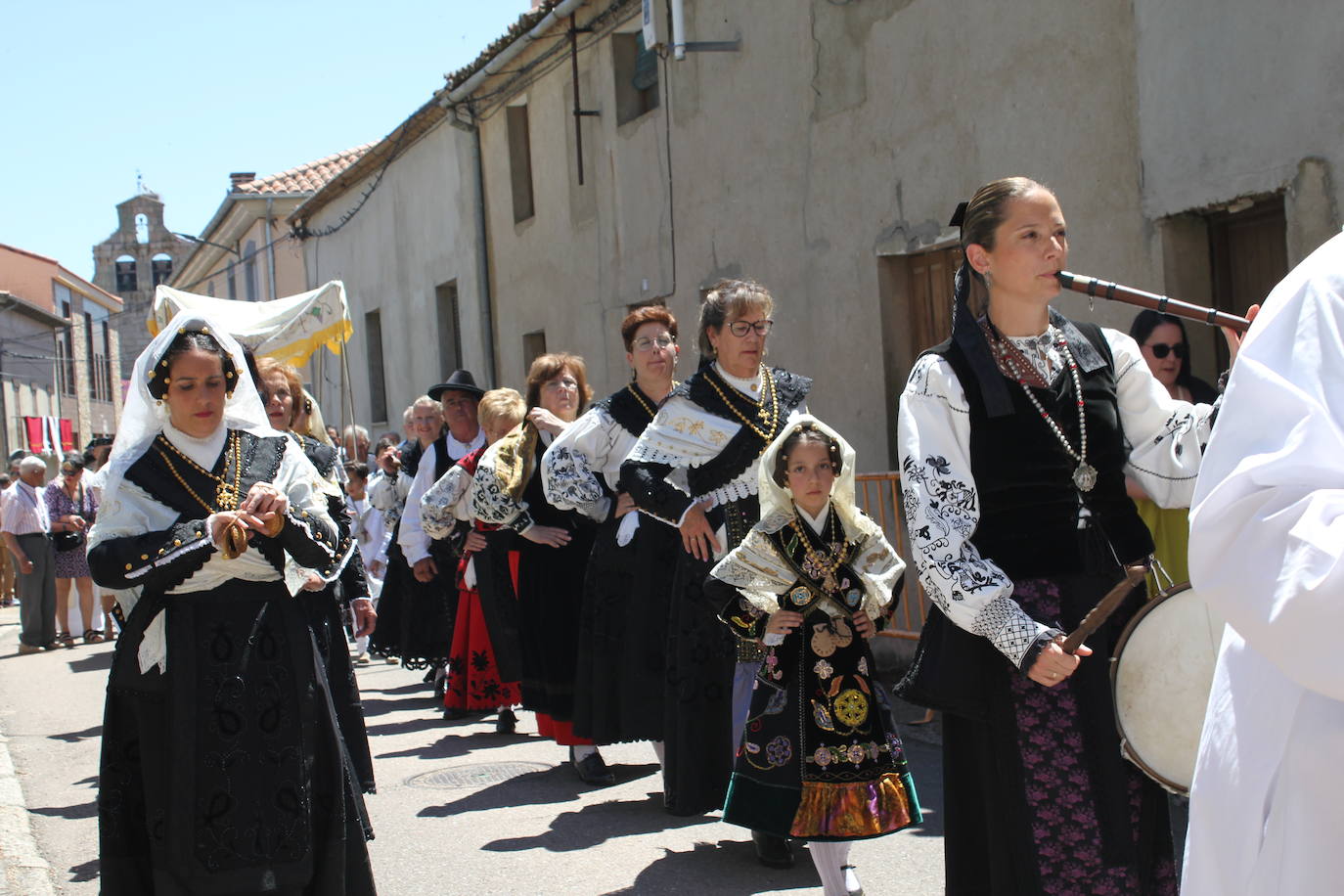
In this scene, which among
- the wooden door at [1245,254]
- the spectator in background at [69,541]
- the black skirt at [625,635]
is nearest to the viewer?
the black skirt at [625,635]

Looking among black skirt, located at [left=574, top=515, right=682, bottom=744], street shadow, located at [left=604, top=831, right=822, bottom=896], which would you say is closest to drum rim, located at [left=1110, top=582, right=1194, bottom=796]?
street shadow, located at [left=604, top=831, right=822, bottom=896]

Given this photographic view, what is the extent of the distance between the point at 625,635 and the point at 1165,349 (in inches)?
101

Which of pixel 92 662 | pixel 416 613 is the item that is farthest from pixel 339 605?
pixel 92 662

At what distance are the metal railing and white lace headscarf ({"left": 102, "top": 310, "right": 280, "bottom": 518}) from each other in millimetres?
5079

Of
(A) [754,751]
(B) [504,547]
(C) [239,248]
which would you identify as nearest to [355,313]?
(C) [239,248]

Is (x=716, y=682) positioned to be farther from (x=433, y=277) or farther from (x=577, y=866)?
(x=433, y=277)

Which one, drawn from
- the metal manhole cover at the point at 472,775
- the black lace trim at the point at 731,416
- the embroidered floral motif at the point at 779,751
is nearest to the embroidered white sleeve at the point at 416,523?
the metal manhole cover at the point at 472,775

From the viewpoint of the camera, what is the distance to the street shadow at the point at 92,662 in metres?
13.2

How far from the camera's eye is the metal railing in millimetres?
9000

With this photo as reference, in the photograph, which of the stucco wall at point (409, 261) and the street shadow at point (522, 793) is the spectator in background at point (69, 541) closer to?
the stucco wall at point (409, 261)

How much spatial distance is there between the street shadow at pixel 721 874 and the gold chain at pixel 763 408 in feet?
4.92

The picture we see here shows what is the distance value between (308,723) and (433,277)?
17469mm

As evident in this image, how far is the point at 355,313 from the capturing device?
25.8 meters

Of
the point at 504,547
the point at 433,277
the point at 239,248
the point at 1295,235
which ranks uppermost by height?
the point at 239,248
